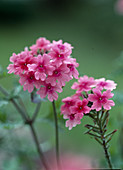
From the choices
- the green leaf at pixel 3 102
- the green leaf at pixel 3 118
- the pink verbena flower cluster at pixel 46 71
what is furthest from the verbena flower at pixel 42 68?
the green leaf at pixel 3 118

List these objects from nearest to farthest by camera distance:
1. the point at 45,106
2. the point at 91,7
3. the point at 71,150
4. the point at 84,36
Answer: the point at 71,150, the point at 45,106, the point at 84,36, the point at 91,7

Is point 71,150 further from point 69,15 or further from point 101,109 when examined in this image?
point 69,15

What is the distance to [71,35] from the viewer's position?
5820 mm

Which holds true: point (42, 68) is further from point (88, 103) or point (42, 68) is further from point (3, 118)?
point (3, 118)

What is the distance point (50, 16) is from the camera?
7.03 m

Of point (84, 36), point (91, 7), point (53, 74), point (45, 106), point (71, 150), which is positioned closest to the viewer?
point (53, 74)

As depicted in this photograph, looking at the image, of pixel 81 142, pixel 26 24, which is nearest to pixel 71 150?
pixel 81 142

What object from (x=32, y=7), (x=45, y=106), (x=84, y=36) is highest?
(x=32, y=7)

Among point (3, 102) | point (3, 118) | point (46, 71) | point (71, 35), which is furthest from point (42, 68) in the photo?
point (71, 35)

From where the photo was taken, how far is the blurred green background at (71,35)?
283 cm

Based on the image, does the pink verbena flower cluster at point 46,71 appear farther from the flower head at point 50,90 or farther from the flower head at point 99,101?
the flower head at point 99,101

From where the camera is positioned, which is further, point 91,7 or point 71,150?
point 91,7

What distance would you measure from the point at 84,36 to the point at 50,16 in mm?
1683

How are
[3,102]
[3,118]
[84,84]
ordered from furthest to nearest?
[3,118], [3,102], [84,84]
